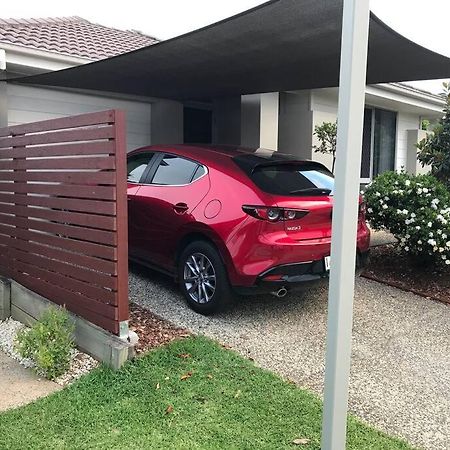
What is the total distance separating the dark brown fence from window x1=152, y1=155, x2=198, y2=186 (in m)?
1.22

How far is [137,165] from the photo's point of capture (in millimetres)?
5812

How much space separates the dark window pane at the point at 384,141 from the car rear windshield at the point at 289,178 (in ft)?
27.4

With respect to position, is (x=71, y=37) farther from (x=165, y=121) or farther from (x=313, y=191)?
(x=313, y=191)

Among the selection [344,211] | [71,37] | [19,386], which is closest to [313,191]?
[344,211]

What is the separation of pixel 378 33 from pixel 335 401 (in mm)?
3297

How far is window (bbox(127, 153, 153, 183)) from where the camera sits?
564 cm

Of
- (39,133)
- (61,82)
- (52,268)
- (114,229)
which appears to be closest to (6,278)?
(52,268)

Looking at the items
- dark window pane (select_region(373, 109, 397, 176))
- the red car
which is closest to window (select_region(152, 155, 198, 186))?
the red car

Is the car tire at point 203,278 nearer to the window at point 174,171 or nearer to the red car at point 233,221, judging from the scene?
the red car at point 233,221

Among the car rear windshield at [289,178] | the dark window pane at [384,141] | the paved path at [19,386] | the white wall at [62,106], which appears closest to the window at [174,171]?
the car rear windshield at [289,178]

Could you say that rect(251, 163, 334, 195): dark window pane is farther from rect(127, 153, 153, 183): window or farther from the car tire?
rect(127, 153, 153, 183): window

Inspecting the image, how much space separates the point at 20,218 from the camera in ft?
16.6

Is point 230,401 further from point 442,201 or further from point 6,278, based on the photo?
point 442,201

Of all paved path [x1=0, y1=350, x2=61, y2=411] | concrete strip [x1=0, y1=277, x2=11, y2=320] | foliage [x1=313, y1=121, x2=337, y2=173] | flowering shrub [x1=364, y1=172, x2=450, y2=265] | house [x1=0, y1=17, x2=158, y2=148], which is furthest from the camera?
foliage [x1=313, y1=121, x2=337, y2=173]
